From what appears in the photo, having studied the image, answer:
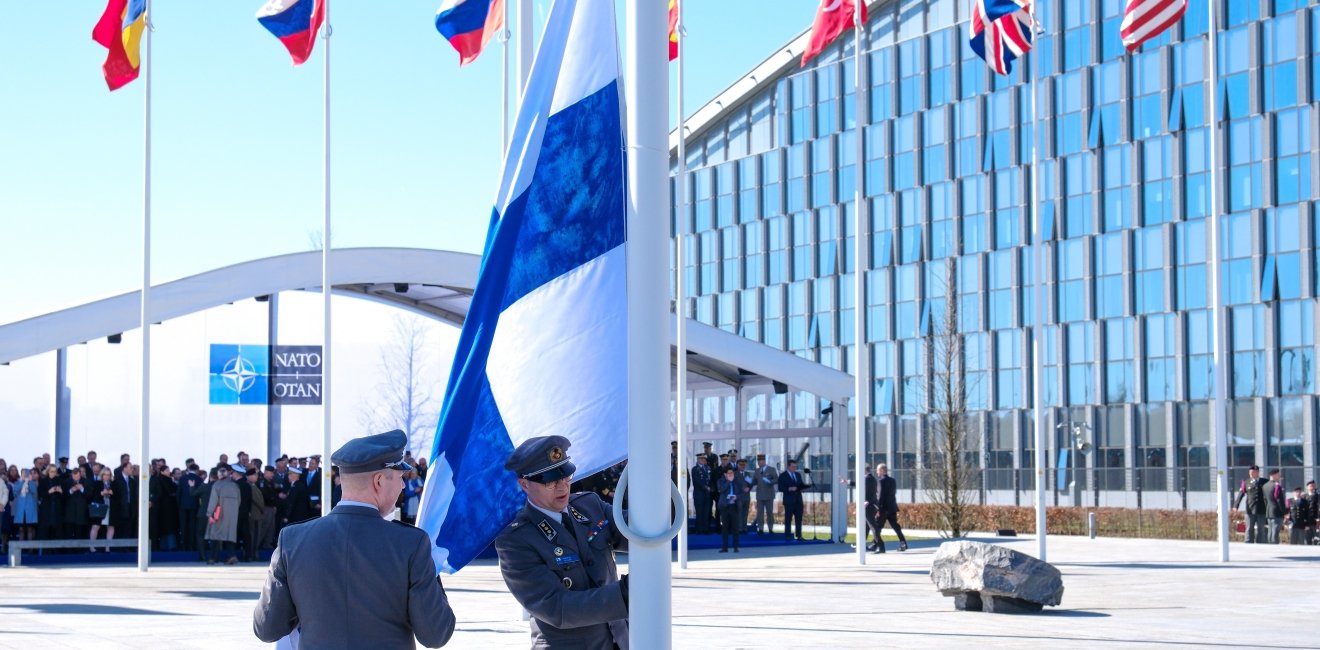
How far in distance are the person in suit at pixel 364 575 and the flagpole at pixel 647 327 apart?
68cm

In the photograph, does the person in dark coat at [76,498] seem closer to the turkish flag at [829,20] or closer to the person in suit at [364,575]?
the turkish flag at [829,20]

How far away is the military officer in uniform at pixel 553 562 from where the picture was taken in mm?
5543

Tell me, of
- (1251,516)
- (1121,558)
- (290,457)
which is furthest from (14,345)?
(1251,516)

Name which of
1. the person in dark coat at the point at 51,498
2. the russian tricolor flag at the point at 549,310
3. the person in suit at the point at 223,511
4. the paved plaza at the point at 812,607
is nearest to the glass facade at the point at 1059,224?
the person in suit at the point at 223,511

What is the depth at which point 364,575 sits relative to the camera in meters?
5.18

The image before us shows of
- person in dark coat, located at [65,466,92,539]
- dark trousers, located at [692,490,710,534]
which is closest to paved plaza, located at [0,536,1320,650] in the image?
person in dark coat, located at [65,466,92,539]

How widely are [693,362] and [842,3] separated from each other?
1406cm

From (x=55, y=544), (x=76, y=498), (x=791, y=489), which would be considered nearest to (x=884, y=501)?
(x=791, y=489)

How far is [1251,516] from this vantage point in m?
34.8

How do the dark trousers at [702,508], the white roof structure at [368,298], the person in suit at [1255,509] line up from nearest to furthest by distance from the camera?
the white roof structure at [368,298] < the dark trousers at [702,508] < the person in suit at [1255,509]

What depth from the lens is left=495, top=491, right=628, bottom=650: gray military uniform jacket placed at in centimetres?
550

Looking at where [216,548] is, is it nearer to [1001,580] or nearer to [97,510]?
[97,510]

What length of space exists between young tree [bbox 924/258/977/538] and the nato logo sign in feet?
59.0

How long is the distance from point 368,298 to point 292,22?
36.4 ft
